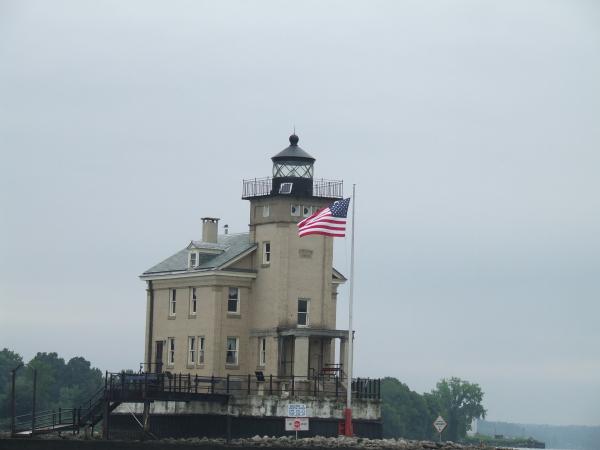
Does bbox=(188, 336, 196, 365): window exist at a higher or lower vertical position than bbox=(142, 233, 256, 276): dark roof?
lower

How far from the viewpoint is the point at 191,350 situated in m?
78.6

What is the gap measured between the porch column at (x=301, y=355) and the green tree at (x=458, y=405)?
8718 centimetres

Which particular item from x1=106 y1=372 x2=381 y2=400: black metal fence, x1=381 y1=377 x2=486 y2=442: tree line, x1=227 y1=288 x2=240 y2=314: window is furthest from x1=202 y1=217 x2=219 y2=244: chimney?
x1=381 y1=377 x2=486 y2=442: tree line

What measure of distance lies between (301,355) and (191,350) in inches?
252

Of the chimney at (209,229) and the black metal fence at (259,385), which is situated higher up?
the chimney at (209,229)

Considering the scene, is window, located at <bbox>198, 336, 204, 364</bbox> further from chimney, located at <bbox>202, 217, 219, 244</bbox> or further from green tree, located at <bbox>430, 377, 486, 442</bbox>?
green tree, located at <bbox>430, 377, 486, 442</bbox>

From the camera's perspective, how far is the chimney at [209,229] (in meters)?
81.6

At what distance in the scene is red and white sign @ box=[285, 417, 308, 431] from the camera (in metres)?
70.0

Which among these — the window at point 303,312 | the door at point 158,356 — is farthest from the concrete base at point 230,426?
the window at point 303,312

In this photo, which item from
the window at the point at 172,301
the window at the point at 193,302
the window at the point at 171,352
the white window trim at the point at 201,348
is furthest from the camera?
the window at the point at 172,301

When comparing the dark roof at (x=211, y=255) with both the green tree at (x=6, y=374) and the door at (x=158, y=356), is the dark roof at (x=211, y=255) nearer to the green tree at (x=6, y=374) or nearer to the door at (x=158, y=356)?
the door at (x=158, y=356)

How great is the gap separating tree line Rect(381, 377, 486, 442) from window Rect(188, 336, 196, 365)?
7192 centimetres

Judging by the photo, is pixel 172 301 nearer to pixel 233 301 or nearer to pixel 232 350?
pixel 233 301

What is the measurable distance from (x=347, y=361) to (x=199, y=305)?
25.5 feet
